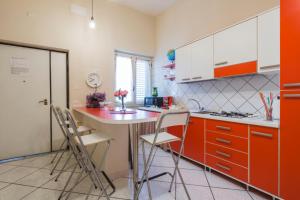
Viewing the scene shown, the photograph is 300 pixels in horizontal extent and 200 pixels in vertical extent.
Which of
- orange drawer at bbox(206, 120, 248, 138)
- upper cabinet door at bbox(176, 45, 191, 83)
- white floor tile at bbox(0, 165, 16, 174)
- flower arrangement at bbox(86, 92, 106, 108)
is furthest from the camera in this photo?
flower arrangement at bbox(86, 92, 106, 108)

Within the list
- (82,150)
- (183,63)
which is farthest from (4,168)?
(183,63)

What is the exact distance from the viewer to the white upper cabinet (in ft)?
5.99

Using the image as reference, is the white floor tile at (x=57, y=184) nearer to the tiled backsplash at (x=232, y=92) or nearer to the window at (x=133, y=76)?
the window at (x=133, y=76)

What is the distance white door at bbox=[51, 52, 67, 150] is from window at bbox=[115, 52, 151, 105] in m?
1.11

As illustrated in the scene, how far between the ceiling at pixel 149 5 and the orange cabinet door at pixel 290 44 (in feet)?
8.56

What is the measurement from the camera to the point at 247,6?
2158 millimetres

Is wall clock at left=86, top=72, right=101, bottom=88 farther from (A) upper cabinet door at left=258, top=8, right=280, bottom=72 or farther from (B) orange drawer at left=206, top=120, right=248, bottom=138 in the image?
(A) upper cabinet door at left=258, top=8, right=280, bottom=72

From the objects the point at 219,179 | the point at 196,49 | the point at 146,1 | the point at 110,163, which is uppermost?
the point at 146,1

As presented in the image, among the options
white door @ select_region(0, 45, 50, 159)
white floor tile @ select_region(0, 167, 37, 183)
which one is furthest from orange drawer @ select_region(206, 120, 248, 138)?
white door @ select_region(0, 45, 50, 159)

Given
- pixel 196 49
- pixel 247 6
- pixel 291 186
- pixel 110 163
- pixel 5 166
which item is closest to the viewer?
pixel 291 186

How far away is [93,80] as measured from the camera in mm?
3262

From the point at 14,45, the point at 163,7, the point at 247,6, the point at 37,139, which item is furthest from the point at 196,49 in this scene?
the point at 37,139

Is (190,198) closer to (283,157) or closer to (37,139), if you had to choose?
(283,157)

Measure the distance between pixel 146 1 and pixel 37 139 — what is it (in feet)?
11.8
